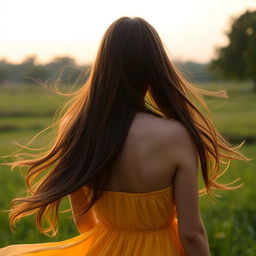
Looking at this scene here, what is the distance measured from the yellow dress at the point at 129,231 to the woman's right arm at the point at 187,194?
71mm

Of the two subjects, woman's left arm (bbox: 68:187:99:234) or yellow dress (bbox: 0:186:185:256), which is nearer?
yellow dress (bbox: 0:186:185:256)

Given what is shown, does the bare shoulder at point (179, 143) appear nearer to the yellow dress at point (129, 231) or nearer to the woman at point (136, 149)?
the woman at point (136, 149)

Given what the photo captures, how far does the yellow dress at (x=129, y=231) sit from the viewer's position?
6.97 feet

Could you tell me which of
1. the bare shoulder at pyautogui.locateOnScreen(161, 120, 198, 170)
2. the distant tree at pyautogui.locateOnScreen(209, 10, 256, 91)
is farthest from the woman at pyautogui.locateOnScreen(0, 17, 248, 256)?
the distant tree at pyautogui.locateOnScreen(209, 10, 256, 91)

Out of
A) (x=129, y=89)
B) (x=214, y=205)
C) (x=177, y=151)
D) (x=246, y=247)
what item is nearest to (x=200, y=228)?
(x=177, y=151)

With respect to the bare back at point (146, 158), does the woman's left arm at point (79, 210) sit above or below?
below

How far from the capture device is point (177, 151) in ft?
6.54

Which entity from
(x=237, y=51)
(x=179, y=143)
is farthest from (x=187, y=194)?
(x=237, y=51)

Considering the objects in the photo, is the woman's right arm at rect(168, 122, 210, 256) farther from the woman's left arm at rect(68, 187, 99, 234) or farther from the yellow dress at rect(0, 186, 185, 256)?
the woman's left arm at rect(68, 187, 99, 234)

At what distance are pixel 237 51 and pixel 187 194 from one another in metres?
45.1

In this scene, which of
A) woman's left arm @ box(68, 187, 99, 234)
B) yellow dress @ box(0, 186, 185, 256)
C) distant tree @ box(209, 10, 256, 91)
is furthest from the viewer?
distant tree @ box(209, 10, 256, 91)

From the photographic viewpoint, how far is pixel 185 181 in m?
Result: 2.03

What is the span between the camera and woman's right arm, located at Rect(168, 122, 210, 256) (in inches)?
78.6

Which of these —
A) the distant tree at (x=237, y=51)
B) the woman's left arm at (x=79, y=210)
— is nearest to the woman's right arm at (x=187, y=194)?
the woman's left arm at (x=79, y=210)
